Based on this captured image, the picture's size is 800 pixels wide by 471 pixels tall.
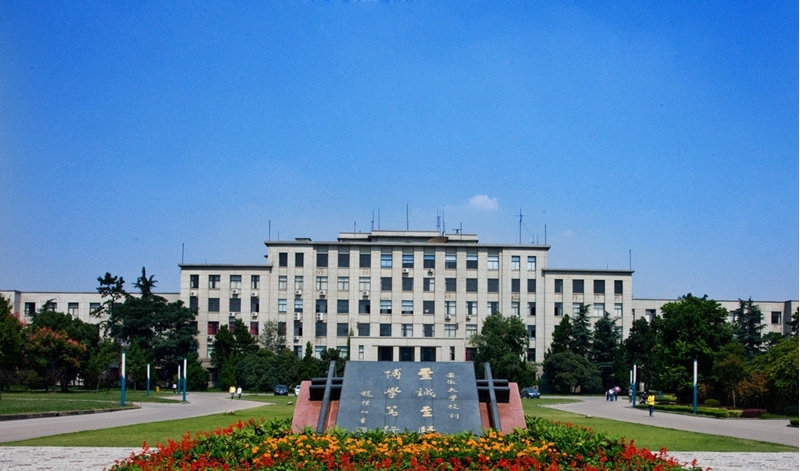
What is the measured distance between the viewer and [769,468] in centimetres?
1311

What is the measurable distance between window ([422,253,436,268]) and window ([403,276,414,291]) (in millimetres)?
1321

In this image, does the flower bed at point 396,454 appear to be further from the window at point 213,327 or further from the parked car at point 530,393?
the window at point 213,327

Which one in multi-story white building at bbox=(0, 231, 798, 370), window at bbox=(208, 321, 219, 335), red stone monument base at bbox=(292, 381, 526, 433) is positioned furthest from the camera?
window at bbox=(208, 321, 219, 335)

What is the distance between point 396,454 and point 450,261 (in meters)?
50.9

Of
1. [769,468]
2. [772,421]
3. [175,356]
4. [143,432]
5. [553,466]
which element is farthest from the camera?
[175,356]

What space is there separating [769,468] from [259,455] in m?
8.48

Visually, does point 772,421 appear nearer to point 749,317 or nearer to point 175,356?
point 749,317

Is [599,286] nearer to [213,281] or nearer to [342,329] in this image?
[342,329]

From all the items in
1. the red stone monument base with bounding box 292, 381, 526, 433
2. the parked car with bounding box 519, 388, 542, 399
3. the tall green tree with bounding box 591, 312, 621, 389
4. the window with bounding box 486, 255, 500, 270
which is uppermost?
the window with bounding box 486, 255, 500, 270

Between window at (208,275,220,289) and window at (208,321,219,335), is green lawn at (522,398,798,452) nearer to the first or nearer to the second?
window at (208,321,219,335)

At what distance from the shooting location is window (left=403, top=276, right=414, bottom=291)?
2334 inches

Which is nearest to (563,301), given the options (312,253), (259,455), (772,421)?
(312,253)

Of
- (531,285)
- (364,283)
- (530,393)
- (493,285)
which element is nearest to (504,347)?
(530,393)

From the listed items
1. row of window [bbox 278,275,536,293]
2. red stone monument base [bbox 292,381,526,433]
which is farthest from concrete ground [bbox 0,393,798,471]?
row of window [bbox 278,275,536,293]
